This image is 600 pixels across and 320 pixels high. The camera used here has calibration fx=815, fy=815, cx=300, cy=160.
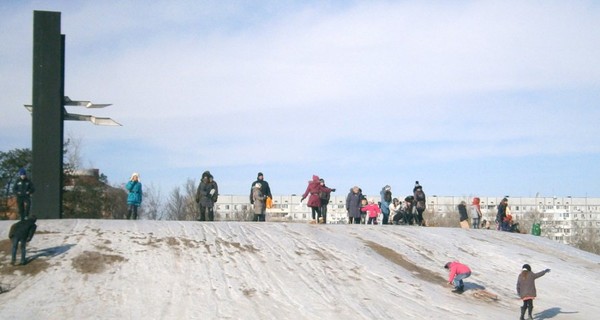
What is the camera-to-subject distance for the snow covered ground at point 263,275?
18.2 m

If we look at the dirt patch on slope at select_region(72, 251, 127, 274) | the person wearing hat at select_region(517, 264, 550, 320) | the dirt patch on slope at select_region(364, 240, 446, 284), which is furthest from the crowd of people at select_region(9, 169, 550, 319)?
the dirt patch on slope at select_region(72, 251, 127, 274)

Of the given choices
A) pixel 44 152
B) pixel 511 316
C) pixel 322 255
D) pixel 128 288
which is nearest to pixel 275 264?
pixel 322 255

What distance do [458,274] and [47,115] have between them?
1305 cm

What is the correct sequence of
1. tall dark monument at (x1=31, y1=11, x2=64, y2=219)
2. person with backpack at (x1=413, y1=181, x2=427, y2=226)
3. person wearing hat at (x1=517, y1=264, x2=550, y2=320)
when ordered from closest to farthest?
person wearing hat at (x1=517, y1=264, x2=550, y2=320)
tall dark monument at (x1=31, y1=11, x2=64, y2=219)
person with backpack at (x1=413, y1=181, x2=427, y2=226)

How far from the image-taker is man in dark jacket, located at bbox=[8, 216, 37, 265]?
19.0m

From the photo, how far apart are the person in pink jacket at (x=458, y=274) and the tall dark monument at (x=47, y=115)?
11.8 m

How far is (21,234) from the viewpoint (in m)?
19.1

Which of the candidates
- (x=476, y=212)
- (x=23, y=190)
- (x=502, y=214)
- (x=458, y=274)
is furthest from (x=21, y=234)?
(x=502, y=214)

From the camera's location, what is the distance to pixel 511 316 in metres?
20.4

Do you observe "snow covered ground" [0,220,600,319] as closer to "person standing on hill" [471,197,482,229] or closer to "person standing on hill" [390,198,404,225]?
"person standing on hill" [390,198,404,225]

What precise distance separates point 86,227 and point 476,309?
11.1 m

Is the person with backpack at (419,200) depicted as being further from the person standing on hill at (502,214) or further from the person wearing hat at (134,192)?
the person wearing hat at (134,192)

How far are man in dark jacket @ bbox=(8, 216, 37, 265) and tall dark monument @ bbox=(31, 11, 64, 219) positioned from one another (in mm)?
5088

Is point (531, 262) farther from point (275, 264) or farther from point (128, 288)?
point (128, 288)
